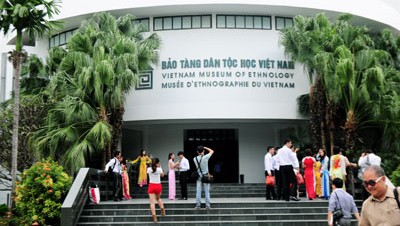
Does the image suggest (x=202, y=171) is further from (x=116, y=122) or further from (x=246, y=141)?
(x=246, y=141)

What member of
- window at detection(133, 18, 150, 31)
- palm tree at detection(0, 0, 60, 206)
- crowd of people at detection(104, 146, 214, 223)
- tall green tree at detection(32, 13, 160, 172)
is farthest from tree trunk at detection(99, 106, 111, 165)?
window at detection(133, 18, 150, 31)

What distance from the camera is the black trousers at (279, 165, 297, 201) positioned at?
13719 millimetres

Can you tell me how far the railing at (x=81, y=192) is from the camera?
12055mm

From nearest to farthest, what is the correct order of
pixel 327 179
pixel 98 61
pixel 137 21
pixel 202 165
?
pixel 202 165, pixel 327 179, pixel 98 61, pixel 137 21

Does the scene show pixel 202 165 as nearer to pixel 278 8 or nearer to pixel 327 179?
pixel 327 179

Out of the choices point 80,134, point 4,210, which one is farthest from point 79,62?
point 4,210

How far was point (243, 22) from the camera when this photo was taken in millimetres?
22688

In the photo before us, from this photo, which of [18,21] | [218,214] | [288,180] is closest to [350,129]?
[288,180]

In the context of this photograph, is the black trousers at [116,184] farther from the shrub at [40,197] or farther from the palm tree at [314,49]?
the palm tree at [314,49]

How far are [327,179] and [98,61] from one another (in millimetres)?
9040

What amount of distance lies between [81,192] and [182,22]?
37.6 ft

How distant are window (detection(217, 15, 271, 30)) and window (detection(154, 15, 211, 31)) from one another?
24.8 inches

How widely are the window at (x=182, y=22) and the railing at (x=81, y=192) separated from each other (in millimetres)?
9040

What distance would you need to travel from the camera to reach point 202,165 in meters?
13.2
